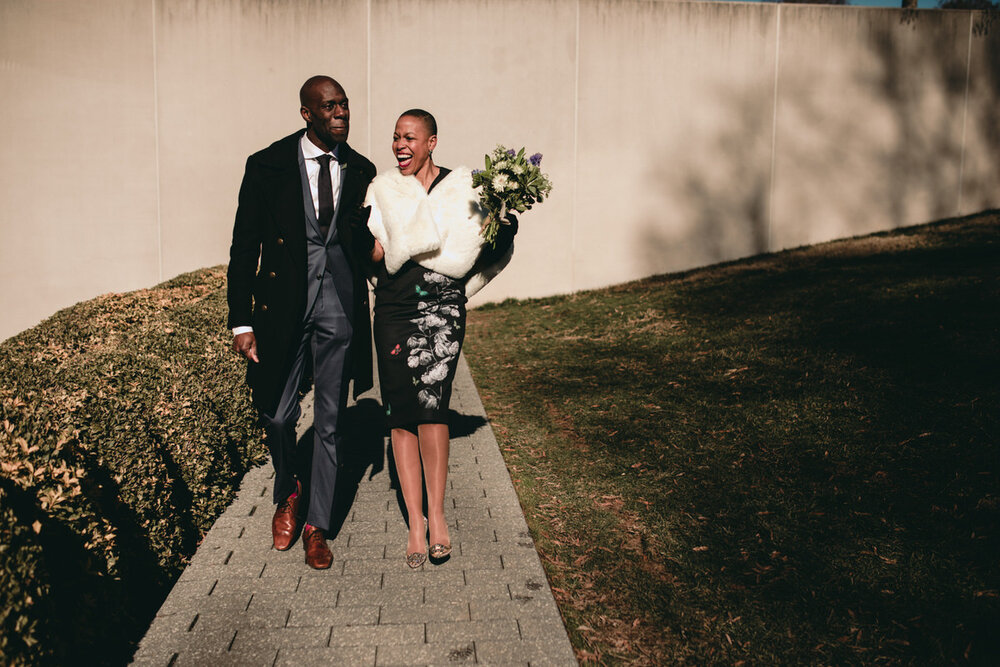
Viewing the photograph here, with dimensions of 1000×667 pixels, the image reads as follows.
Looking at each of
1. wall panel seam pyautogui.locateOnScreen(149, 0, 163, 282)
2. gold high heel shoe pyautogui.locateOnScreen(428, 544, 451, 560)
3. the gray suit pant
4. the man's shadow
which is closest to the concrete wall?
wall panel seam pyautogui.locateOnScreen(149, 0, 163, 282)

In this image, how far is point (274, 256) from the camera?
12.3 feet

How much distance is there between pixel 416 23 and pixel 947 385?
976cm

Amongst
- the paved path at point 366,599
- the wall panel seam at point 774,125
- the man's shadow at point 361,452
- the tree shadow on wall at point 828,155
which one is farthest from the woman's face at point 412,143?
the wall panel seam at point 774,125

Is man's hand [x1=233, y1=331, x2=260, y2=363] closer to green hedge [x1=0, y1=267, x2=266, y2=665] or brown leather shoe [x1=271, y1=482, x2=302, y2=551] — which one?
green hedge [x1=0, y1=267, x2=266, y2=665]

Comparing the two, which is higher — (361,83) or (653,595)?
(361,83)

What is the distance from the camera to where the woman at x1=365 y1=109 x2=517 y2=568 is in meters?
3.68

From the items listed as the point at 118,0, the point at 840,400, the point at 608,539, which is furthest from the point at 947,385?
the point at 118,0

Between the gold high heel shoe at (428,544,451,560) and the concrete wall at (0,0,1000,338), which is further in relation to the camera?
the concrete wall at (0,0,1000,338)

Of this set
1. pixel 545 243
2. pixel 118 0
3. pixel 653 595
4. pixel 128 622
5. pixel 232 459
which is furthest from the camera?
pixel 545 243

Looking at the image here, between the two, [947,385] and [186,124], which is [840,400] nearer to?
[947,385]

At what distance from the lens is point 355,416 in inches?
264

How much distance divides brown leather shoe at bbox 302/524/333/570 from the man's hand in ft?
3.00

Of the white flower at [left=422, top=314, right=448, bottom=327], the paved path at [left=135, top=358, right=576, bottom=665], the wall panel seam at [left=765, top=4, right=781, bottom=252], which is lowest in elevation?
the paved path at [left=135, top=358, right=576, bottom=665]

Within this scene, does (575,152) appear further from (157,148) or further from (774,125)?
(157,148)
